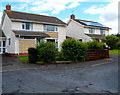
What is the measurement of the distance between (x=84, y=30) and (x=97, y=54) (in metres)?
15.2

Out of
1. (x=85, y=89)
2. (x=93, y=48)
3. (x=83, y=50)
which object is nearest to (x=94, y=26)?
(x=93, y=48)

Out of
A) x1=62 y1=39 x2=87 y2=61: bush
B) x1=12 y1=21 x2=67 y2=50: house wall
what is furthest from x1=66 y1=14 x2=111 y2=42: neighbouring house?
x1=62 y1=39 x2=87 y2=61: bush

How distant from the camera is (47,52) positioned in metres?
12.1

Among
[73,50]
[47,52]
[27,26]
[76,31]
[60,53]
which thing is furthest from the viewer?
[76,31]

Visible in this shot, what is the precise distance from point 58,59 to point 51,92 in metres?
8.06

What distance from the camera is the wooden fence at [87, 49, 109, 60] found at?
1414 centimetres

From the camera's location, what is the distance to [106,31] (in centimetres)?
3484

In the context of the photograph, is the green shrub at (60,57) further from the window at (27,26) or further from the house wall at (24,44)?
the window at (27,26)

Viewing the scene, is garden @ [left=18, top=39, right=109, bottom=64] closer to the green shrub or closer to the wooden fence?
the green shrub

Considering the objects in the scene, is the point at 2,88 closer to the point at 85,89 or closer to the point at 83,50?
the point at 85,89

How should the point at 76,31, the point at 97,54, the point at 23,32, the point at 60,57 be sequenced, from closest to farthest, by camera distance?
the point at 60,57, the point at 97,54, the point at 23,32, the point at 76,31

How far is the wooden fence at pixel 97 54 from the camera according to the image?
46.4 feet

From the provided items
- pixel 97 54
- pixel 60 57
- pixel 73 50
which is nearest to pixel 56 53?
pixel 60 57

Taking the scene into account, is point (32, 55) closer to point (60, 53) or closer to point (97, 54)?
point (60, 53)
